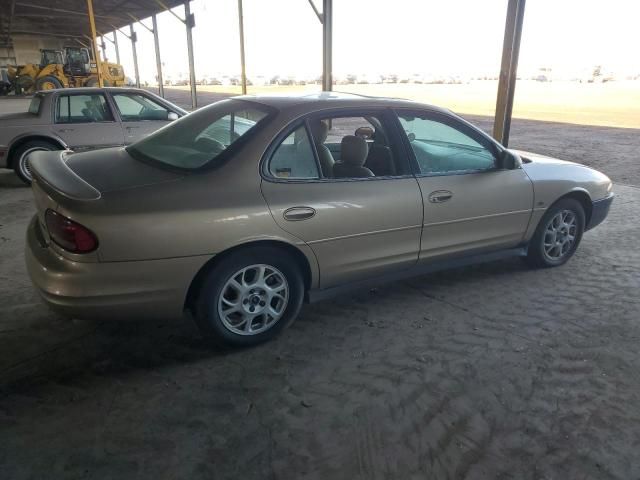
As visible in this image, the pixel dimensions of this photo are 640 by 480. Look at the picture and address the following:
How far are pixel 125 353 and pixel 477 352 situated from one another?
2.14m

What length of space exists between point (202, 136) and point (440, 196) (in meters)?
1.66

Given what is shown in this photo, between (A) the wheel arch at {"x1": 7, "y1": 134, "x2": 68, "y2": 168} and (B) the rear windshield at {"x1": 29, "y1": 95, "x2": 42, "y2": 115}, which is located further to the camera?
(B) the rear windshield at {"x1": 29, "y1": 95, "x2": 42, "y2": 115}

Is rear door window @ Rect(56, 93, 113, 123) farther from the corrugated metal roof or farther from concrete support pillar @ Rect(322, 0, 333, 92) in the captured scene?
the corrugated metal roof

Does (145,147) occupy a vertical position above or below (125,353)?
above

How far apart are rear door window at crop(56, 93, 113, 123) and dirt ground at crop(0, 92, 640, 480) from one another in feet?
13.6

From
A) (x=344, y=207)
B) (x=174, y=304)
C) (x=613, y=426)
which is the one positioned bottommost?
(x=613, y=426)

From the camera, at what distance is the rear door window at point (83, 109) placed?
7.12 meters

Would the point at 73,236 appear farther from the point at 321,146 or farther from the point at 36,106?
the point at 36,106

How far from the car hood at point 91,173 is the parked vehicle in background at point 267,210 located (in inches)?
0.5

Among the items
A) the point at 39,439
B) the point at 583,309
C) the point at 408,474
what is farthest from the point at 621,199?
the point at 39,439

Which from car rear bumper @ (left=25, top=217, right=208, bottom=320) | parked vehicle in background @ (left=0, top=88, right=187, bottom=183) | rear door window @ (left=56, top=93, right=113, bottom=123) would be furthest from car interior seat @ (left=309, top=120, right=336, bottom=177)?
rear door window @ (left=56, top=93, right=113, bottom=123)

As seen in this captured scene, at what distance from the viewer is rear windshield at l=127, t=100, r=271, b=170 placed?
2.91 metres

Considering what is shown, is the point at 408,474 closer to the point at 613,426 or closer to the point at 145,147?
the point at 613,426

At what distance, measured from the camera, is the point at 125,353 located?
2906mm
